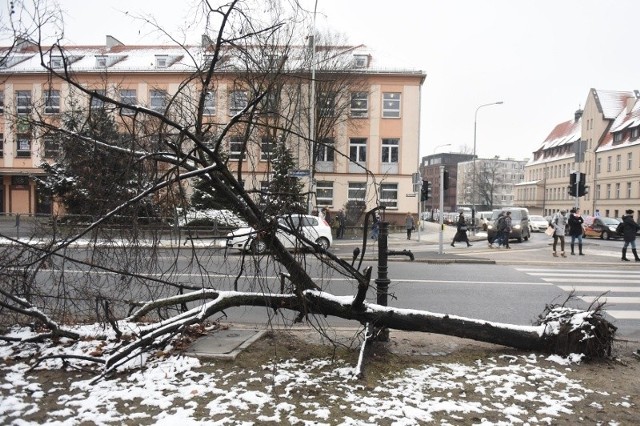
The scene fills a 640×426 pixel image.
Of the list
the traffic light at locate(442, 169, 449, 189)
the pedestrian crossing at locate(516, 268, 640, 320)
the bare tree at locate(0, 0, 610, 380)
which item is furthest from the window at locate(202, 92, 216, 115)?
the traffic light at locate(442, 169, 449, 189)

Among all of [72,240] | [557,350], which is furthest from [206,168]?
[557,350]

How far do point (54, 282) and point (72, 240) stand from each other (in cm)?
116

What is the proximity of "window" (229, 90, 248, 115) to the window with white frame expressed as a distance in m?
1.73

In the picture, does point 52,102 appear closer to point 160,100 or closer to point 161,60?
point 160,100

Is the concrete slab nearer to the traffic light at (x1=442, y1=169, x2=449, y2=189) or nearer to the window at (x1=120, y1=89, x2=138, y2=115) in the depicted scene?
the window at (x1=120, y1=89, x2=138, y2=115)

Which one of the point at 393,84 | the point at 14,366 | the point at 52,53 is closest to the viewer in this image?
the point at 52,53

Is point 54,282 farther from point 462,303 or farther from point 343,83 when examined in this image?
point 343,83

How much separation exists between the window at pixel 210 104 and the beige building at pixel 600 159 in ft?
150

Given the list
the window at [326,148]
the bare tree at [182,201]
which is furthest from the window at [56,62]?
the window at [326,148]

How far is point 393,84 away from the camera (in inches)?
1459

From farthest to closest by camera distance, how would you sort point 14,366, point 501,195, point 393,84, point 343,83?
point 501,195 → point 393,84 → point 343,83 → point 14,366

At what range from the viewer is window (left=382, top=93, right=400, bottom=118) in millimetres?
37188

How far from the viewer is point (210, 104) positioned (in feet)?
14.9

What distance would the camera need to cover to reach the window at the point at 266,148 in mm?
4699
